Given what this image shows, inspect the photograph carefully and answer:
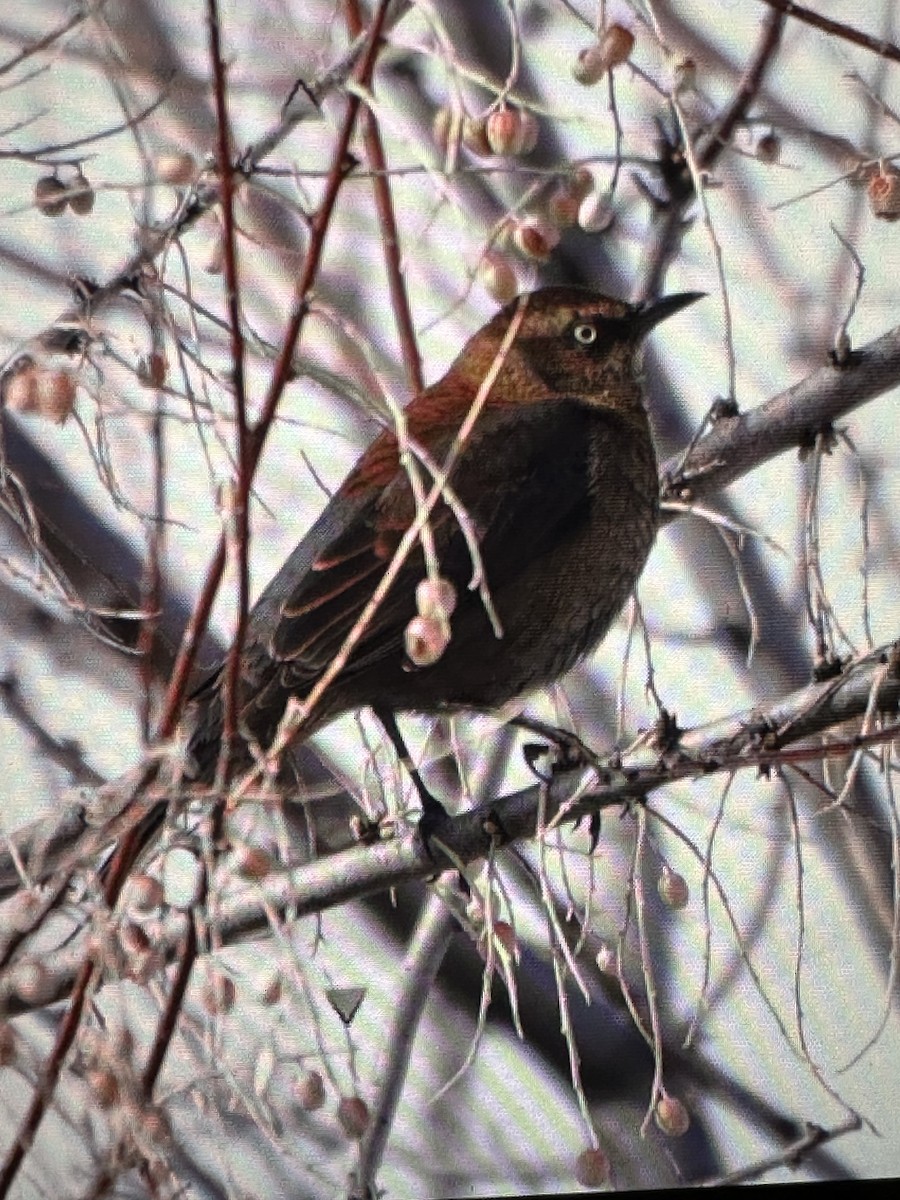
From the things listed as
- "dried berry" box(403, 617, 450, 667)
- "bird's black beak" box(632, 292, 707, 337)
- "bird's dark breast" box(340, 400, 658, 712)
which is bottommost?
"dried berry" box(403, 617, 450, 667)

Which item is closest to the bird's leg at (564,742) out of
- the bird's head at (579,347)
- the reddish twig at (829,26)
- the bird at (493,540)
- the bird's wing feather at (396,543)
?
the bird at (493,540)

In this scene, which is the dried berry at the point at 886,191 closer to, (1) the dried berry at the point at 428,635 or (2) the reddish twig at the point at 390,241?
(2) the reddish twig at the point at 390,241

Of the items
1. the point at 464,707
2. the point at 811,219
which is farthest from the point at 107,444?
the point at 811,219

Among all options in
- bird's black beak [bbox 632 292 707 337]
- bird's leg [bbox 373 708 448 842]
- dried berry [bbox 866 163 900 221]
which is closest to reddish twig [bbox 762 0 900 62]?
dried berry [bbox 866 163 900 221]

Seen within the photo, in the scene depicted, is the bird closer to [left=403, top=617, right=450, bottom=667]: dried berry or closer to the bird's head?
the bird's head

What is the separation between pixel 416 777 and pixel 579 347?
0.55 meters

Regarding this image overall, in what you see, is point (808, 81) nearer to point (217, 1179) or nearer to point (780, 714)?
point (780, 714)

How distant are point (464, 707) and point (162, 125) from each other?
70 centimetres

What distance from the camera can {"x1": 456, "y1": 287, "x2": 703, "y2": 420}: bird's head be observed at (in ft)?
5.74

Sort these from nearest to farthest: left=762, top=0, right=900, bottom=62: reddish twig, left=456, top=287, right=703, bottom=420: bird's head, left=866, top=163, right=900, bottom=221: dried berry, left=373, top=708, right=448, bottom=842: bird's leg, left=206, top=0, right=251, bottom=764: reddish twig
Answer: left=206, top=0, right=251, bottom=764: reddish twig
left=762, top=0, right=900, bottom=62: reddish twig
left=866, top=163, right=900, bottom=221: dried berry
left=373, top=708, right=448, bottom=842: bird's leg
left=456, top=287, right=703, bottom=420: bird's head

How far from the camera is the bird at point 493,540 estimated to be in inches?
62.2

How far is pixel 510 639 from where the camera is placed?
5.56 feet

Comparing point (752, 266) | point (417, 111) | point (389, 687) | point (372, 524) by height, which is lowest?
point (389, 687)

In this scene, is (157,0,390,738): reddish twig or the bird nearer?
(157,0,390,738): reddish twig
